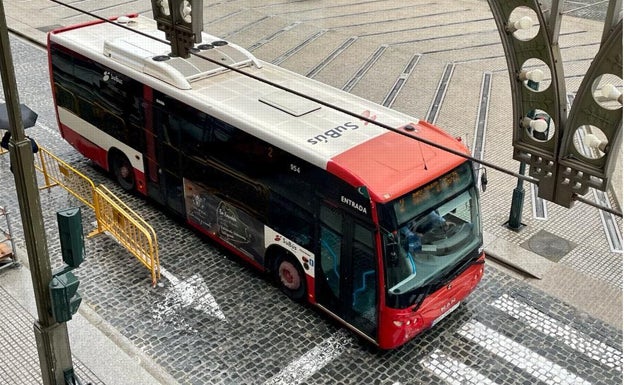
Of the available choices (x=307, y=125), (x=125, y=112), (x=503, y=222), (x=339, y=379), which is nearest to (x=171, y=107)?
(x=125, y=112)

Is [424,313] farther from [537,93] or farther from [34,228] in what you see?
[34,228]

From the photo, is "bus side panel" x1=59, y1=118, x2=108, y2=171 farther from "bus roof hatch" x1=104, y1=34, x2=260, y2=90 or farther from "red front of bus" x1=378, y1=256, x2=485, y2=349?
"red front of bus" x1=378, y1=256, x2=485, y2=349

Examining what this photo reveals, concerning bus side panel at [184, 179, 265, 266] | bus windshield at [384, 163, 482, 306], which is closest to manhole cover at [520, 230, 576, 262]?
bus windshield at [384, 163, 482, 306]

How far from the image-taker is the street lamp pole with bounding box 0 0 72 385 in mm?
6023

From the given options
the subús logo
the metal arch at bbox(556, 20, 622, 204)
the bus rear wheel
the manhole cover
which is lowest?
the manhole cover

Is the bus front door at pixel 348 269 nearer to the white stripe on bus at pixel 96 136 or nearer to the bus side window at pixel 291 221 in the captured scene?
the bus side window at pixel 291 221

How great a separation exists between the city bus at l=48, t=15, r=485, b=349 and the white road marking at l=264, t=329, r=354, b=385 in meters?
0.37

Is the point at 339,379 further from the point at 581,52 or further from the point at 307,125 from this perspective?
the point at 581,52

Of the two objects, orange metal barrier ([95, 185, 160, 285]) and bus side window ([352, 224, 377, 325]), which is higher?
bus side window ([352, 224, 377, 325])

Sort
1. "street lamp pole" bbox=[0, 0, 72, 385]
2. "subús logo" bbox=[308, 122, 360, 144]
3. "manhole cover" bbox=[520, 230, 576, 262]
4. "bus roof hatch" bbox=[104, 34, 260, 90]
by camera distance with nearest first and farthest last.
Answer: "street lamp pole" bbox=[0, 0, 72, 385] → "subús logo" bbox=[308, 122, 360, 144] → "bus roof hatch" bbox=[104, 34, 260, 90] → "manhole cover" bbox=[520, 230, 576, 262]

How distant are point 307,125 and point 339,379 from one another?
136 inches

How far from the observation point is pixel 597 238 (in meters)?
12.4

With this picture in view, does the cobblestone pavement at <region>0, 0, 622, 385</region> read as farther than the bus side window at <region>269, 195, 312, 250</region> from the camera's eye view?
No

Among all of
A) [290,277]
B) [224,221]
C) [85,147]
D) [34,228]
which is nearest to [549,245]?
[290,277]
